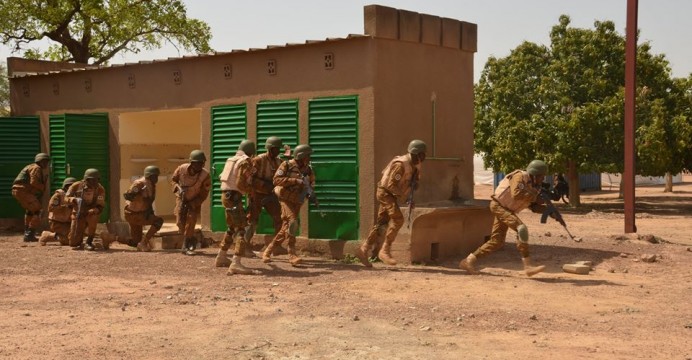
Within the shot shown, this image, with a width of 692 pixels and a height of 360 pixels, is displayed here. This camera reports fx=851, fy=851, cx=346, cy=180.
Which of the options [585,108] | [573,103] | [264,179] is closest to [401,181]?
[264,179]

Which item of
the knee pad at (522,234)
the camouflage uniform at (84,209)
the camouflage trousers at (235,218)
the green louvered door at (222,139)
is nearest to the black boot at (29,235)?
the camouflage uniform at (84,209)

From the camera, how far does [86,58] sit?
30641 millimetres

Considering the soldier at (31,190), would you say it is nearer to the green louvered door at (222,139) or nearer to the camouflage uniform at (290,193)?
the green louvered door at (222,139)

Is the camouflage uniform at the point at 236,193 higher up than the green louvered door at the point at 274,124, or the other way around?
the green louvered door at the point at 274,124

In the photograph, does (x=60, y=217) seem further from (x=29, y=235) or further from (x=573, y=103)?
(x=573, y=103)

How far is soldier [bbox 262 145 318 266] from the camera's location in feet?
33.8

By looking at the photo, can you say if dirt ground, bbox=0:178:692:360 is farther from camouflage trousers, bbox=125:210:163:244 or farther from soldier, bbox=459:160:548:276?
camouflage trousers, bbox=125:210:163:244

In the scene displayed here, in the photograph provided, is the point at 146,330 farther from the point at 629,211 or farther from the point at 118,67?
the point at 629,211

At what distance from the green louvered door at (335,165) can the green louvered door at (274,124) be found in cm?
33

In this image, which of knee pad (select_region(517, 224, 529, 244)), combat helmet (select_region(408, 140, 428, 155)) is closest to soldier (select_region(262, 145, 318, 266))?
combat helmet (select_region(408, 140, 428, 155))

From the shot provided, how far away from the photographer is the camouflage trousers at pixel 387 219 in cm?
1020

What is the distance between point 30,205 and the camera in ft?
Answer: 46.1

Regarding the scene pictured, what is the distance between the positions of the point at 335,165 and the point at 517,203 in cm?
275

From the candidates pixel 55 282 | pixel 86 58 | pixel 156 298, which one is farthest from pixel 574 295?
pixel 86 58
